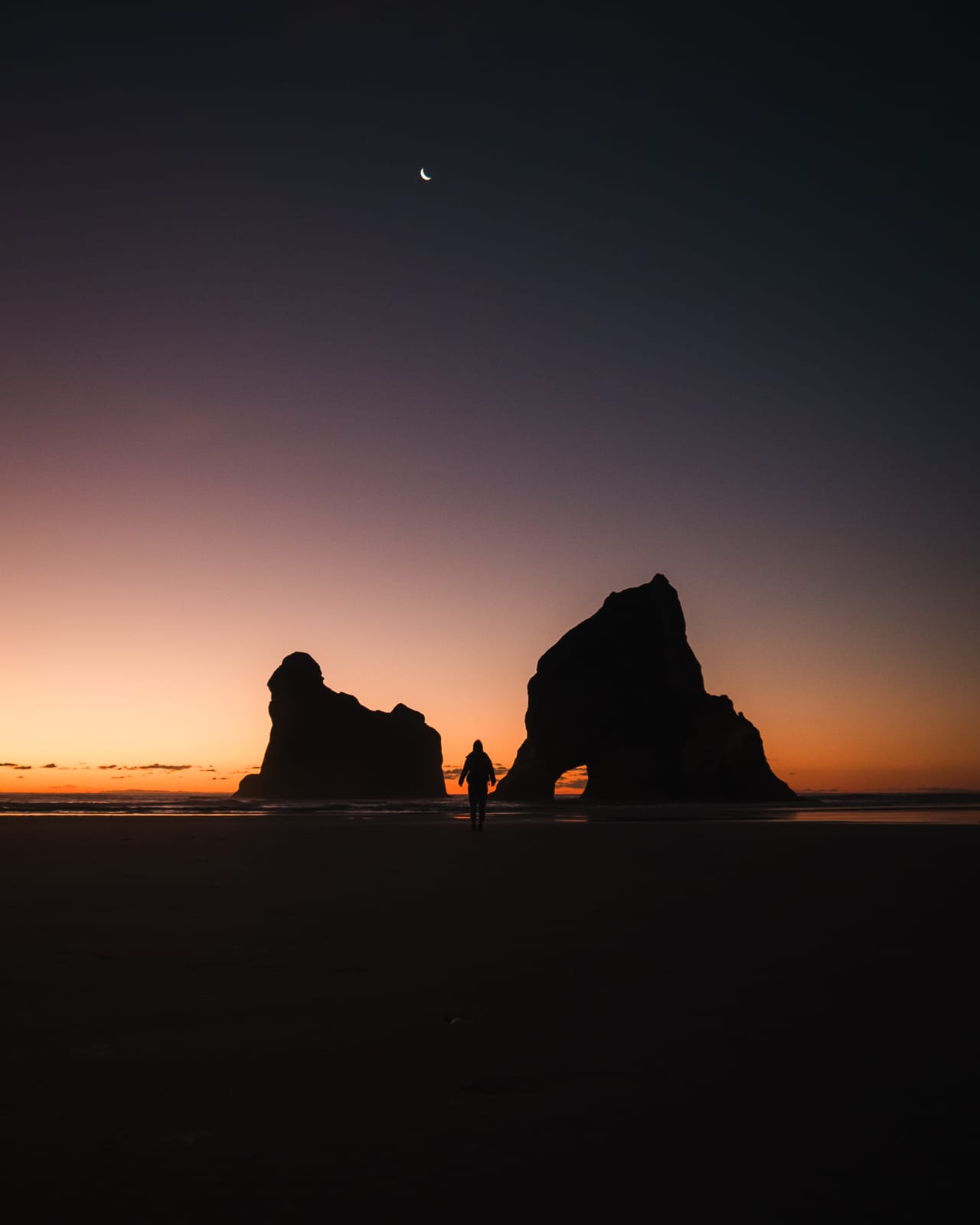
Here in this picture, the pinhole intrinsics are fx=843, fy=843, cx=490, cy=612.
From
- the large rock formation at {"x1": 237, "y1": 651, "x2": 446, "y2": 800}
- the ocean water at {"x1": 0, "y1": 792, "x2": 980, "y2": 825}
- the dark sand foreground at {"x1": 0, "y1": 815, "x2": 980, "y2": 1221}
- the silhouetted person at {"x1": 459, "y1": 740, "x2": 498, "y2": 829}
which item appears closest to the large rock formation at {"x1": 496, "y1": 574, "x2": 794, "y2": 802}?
the ocean water at {"x1": 0, "y1": 792, "x2": 980, "y2": 825}

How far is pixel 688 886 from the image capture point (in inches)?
343

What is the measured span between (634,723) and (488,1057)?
276 ft

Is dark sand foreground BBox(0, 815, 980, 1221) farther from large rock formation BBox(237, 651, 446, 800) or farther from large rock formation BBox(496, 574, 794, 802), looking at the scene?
large rock formation BBox(237, 651, 446, 800)

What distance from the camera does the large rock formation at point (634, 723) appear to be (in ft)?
268

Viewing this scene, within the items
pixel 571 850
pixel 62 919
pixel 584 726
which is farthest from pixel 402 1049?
pixel 584 726

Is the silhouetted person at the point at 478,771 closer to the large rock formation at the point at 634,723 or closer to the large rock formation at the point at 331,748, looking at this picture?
the large rock formation at the point at 634,723

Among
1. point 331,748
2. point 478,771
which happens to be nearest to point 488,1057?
point 478,771

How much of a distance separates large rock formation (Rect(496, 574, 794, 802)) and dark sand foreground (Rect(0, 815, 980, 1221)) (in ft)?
251

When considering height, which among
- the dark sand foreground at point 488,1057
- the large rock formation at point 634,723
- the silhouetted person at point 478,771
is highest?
the large rock formation at point 634,723

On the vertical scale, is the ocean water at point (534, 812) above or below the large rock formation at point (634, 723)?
below

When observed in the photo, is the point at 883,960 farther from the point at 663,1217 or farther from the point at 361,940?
the point at 663,1217

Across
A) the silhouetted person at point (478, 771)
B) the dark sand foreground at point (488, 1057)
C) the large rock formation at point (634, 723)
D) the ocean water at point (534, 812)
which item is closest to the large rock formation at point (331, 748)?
the large rock formation at point (634, 723)

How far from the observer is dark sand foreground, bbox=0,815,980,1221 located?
2.21m

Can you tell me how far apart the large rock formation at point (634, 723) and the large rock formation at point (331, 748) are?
256 ft
